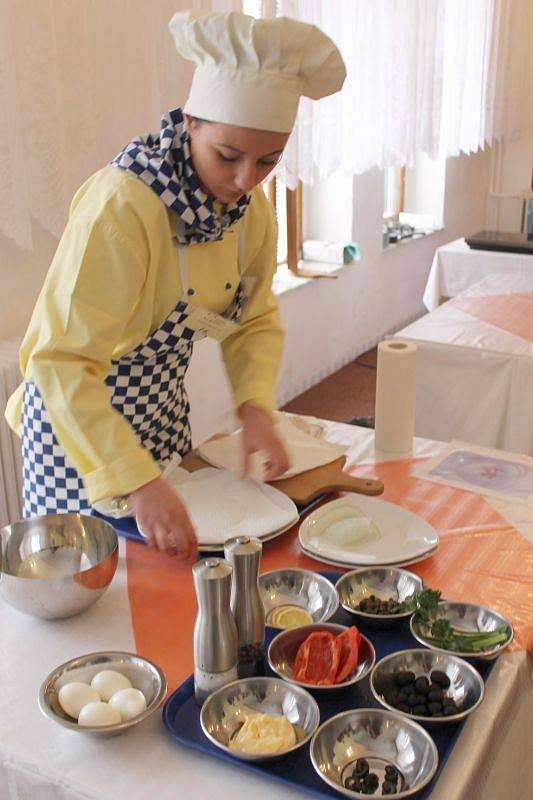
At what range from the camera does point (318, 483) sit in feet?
4.43

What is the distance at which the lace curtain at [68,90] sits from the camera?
75.4 inches

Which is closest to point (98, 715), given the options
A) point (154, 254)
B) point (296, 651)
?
point (296, 651)

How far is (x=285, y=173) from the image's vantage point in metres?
3.05

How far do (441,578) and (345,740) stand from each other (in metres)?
0.37

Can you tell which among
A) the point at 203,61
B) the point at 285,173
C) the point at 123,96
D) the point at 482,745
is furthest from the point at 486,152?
the point at 482,745

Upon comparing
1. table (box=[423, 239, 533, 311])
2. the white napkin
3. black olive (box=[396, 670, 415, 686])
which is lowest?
table (box=[423, 239, 533, 311])

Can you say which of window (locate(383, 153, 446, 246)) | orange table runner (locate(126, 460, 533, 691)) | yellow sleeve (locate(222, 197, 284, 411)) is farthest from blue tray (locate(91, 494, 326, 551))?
window (locate(383, 153, 446, 246))

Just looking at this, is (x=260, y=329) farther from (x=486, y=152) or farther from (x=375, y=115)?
(x=486, y=152)

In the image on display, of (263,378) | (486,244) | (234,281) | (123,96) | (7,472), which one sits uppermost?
(123,96)

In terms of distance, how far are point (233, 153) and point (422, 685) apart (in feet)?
2.22

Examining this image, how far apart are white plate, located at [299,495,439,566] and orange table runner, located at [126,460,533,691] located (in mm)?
24

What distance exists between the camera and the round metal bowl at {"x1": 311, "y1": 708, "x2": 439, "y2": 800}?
2.68ft

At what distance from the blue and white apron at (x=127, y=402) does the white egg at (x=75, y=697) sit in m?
0.40

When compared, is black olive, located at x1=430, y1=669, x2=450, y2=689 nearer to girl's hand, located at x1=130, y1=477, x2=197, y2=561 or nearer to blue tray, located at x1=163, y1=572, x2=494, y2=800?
blue tray, located at x1=163, y1=572, x2=494, y2=800
